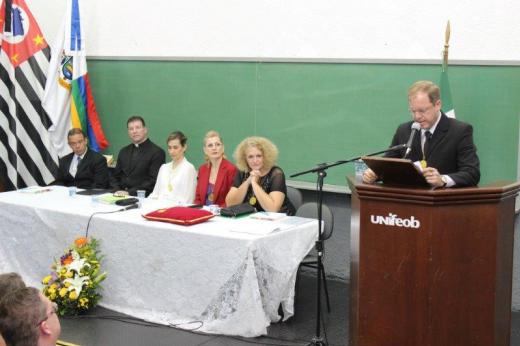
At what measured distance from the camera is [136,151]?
6453mm

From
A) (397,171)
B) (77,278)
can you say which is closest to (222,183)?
(77,278)

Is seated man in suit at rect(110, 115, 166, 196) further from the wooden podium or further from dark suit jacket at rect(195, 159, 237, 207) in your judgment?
the wooden podium

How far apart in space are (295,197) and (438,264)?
2587 millimetres

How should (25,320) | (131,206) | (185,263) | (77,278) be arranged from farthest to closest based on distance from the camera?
(131,206), (77,278), (185,263), (25,320)

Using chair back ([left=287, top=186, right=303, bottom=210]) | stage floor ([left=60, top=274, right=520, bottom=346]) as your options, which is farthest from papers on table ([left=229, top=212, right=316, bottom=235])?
stage floor ([left=60, top=274, right=520, bottom=346])

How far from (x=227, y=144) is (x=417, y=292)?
3.54m

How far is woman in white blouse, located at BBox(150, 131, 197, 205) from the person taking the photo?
5805mm

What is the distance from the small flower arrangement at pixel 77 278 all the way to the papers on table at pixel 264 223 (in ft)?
3.31

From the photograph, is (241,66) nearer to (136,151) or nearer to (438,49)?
(136,151)

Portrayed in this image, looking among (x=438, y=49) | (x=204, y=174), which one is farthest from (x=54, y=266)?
(x=438, y=49)

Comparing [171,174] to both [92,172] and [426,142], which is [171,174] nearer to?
[92,172]

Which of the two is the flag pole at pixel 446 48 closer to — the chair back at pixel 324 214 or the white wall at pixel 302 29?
the white wall at pixel 302 29

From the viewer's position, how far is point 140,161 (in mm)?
6383

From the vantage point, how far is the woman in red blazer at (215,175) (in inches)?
217
